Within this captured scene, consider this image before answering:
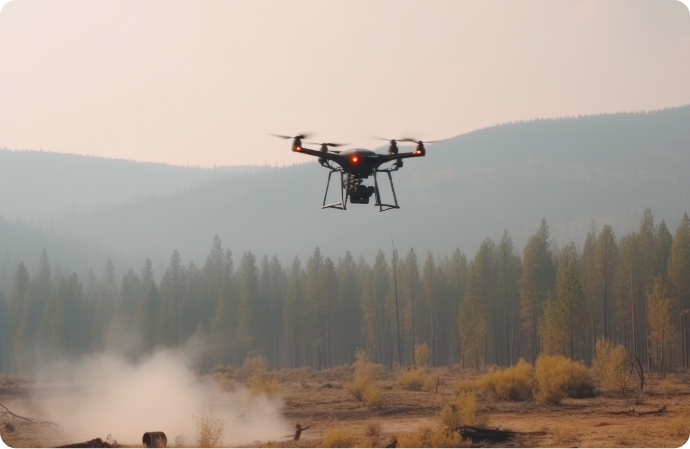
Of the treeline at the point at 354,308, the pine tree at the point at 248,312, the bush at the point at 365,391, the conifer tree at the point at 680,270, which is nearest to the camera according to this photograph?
the bush at the point at 365,391

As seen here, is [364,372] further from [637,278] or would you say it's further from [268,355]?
[268,355]

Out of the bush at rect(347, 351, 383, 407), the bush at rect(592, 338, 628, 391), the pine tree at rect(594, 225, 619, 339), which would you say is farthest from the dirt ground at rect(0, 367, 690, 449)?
the pine tree at rect(594, 225, 619, 339)

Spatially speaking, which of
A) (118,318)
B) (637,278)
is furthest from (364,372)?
(118,318)

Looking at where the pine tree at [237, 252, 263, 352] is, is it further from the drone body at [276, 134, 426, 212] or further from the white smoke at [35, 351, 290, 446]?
the drone body at [276, 134, 426, 212]

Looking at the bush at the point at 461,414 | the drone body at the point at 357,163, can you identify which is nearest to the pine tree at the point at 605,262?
the bush at the point at 461,414

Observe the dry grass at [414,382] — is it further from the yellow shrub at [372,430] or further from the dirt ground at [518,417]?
the yellow shrub at [372,430]

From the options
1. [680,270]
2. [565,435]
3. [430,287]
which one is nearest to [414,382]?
[565,435]
